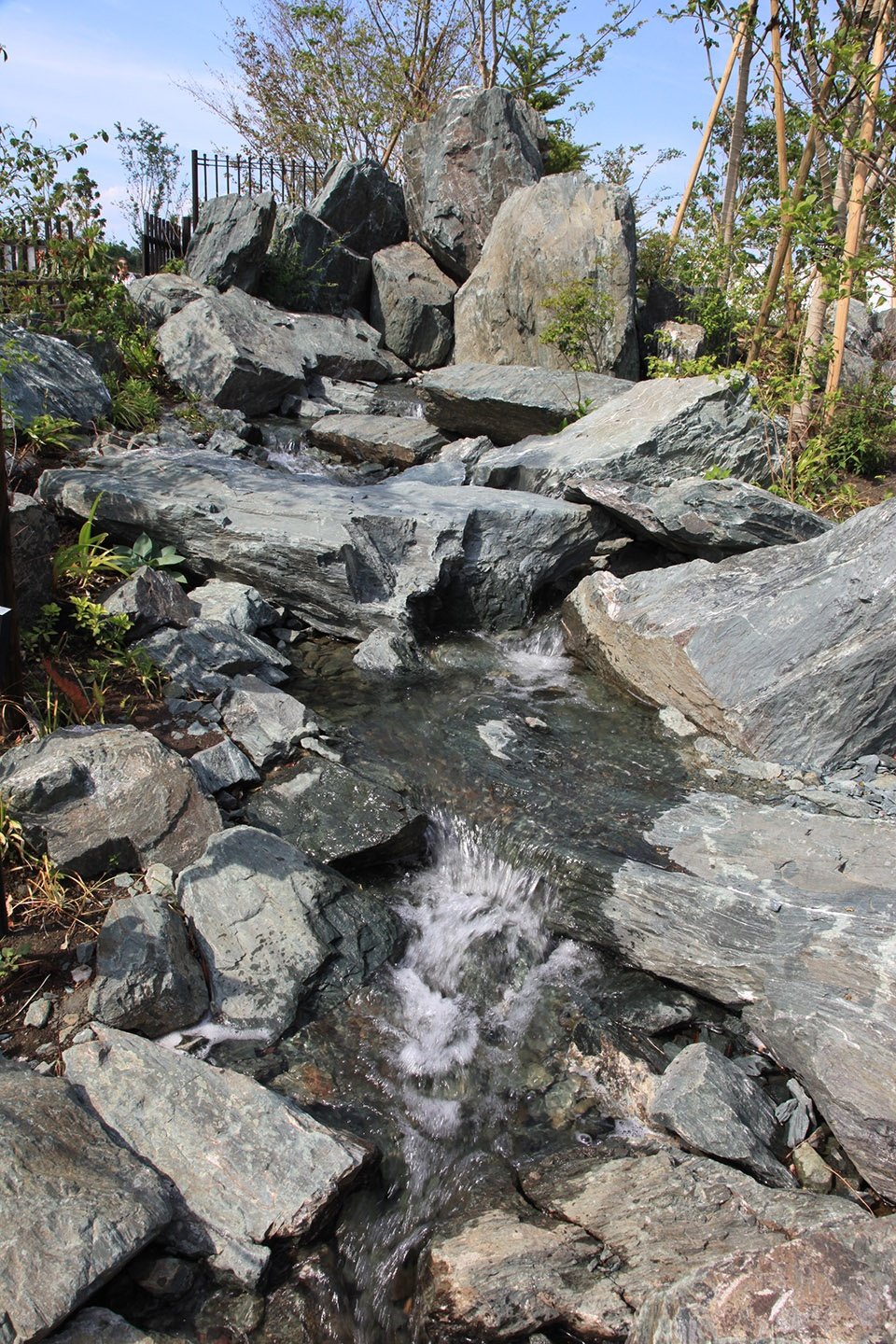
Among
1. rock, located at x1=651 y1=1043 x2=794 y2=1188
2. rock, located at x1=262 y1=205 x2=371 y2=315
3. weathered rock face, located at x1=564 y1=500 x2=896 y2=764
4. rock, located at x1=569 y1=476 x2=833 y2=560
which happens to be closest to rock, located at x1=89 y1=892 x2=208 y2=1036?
rock, located at x1=651 y1=1043 x2=794 y2=1188

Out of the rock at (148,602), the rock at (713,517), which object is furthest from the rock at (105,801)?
the rock at (713,517)

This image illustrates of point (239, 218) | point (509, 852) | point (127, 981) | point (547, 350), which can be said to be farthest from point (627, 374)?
point (127, 981)

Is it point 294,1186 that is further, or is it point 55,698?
point 55,698

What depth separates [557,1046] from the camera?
4.14 meters

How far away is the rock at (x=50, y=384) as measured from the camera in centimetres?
797

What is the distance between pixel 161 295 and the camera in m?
12.7

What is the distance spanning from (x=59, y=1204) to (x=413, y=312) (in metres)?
14.2

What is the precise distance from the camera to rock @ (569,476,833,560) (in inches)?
295

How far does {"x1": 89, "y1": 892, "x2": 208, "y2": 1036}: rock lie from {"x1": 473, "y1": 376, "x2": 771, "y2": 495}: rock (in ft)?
18.9

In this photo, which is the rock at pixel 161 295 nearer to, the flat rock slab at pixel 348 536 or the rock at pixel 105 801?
the flat rock slab at pixel 348 536

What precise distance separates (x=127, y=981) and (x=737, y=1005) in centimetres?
275

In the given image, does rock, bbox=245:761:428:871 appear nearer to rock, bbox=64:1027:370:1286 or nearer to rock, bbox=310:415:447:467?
rock, bbox=64:1027:370:1286

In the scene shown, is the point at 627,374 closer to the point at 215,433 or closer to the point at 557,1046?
the point at 215,433

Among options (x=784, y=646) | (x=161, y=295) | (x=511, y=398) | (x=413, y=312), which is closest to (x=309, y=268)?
(x=413, y=312)
